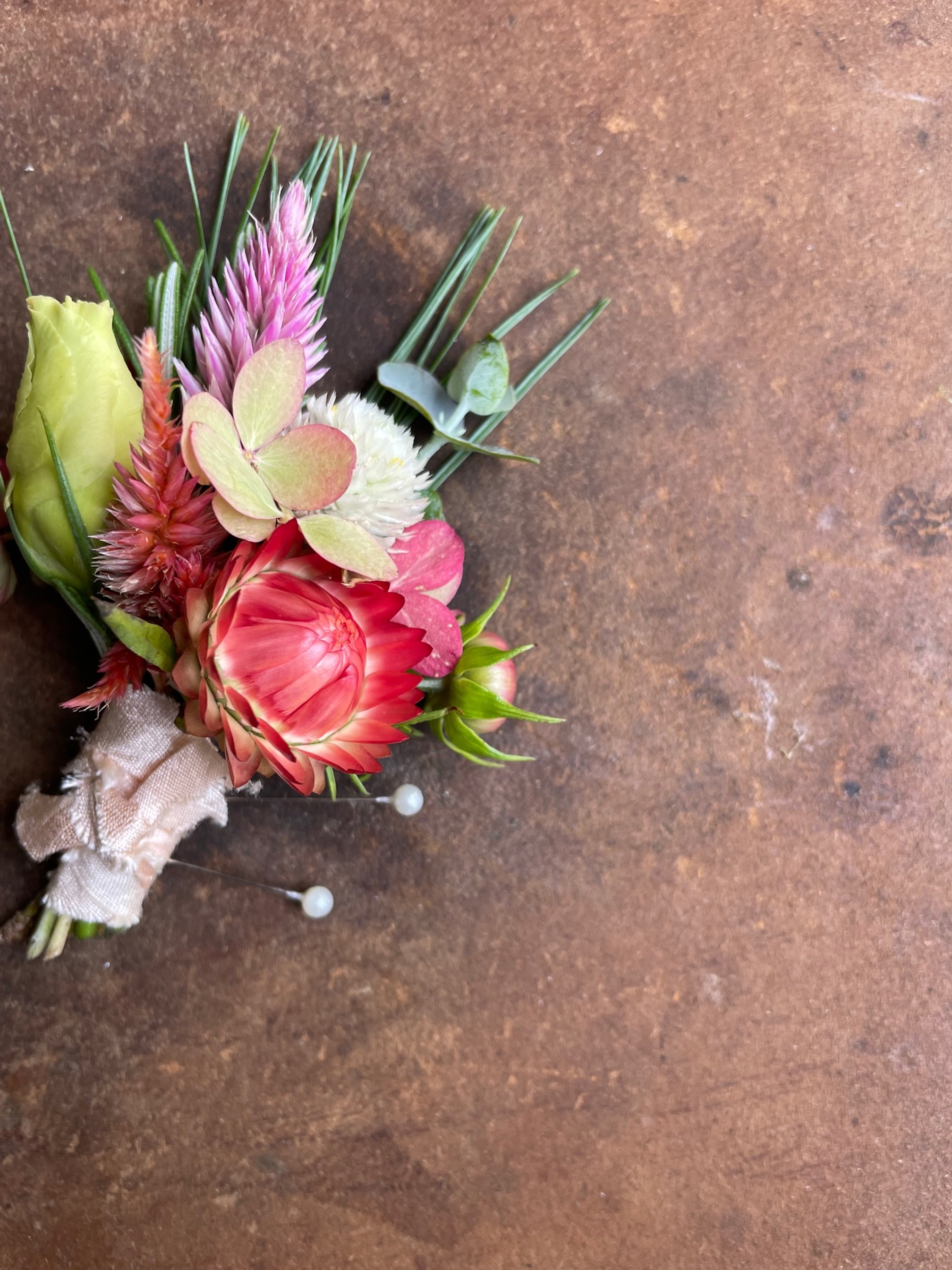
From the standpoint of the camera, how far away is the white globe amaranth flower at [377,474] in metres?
0.54

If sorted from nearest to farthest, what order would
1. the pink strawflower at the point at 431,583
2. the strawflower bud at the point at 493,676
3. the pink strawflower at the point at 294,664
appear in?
the pink strawflower at the point at 294,664 → the pink strawflower at the point at 431,583 → the strawflower bud at the point at 493,676

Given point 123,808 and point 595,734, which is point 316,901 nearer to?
point 123,808

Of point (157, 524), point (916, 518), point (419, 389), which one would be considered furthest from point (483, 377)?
point (916, 518)

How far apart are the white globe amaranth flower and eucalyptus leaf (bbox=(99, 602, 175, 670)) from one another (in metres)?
0.13

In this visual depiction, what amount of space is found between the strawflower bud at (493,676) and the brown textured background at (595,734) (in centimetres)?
10

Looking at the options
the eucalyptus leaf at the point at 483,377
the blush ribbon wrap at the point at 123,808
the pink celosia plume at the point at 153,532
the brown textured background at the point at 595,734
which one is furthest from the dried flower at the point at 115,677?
the eucalyptus leaf at the point at 483,377

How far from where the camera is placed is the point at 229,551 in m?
0.62

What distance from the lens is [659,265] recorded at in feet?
2.73

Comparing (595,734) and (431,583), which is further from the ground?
(431,583)

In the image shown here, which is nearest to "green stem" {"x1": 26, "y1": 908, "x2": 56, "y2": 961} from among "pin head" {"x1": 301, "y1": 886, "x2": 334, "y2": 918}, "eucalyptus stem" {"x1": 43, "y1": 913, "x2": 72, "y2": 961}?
"eucalyptus stem" {"x1": 43, "y1": 913, "x2": 72, "y2": 961}

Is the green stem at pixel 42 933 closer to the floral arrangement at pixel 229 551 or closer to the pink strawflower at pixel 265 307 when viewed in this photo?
the floral arrangement at pixel 229 551

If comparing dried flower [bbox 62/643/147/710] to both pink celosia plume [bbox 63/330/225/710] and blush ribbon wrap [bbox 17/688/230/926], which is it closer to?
pink celosia plume [bbox 63/330/225/710]

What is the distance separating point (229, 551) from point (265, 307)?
0.54 feet

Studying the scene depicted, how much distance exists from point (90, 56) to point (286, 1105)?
0.95m
